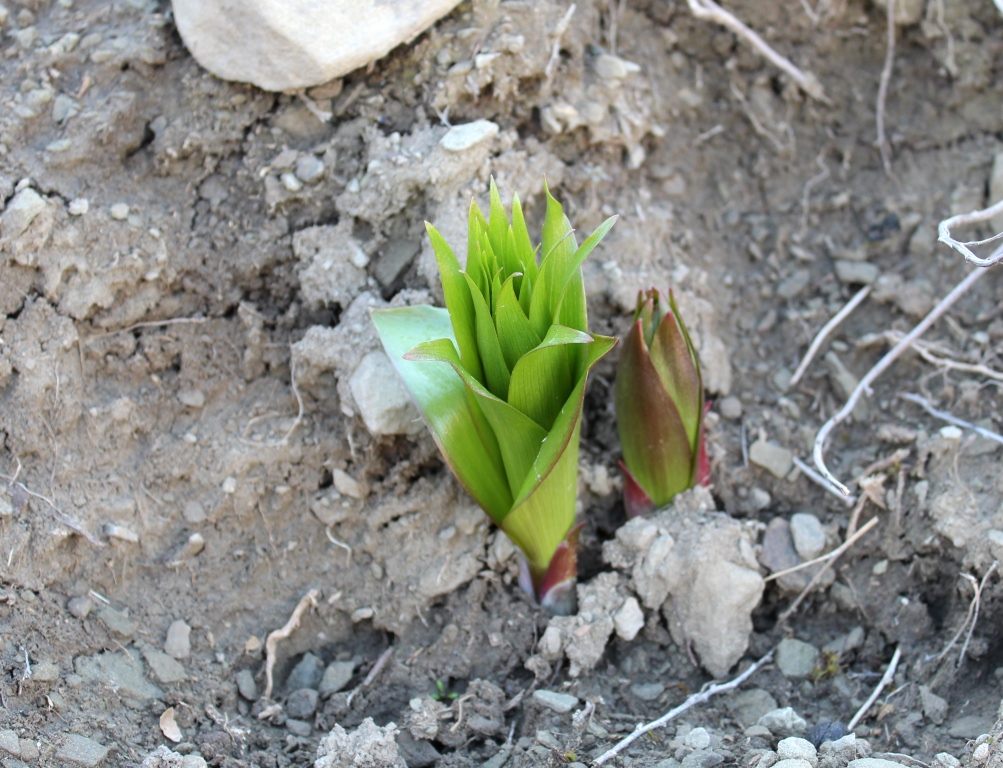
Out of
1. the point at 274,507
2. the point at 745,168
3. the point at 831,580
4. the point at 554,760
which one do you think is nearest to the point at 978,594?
the point at 831,580

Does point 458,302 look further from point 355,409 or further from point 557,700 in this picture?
Answer: point 557,700

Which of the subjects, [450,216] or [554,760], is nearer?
[554,760]

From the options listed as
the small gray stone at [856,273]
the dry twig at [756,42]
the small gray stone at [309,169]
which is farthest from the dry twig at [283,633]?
the dry twig at [756,42]

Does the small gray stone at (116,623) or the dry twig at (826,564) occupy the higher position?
the small gray stone at (116,623)

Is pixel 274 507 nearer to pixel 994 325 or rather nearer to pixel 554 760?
pixel 554 760

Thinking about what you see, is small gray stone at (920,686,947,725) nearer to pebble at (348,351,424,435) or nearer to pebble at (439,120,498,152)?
pebble at (348,351,424,435)

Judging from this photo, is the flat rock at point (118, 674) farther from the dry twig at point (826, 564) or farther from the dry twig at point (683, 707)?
the dry twig at point (826, 564)
